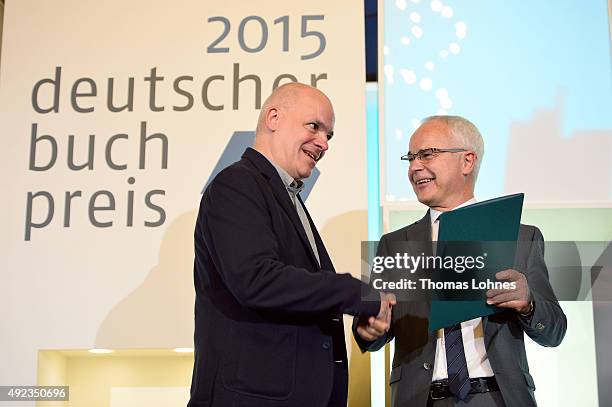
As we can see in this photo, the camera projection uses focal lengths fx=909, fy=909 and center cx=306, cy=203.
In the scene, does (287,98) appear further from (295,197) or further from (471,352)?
(471,352)

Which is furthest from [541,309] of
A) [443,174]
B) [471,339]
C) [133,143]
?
[133,143]

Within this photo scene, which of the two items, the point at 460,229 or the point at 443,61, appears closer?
the point at 460,229

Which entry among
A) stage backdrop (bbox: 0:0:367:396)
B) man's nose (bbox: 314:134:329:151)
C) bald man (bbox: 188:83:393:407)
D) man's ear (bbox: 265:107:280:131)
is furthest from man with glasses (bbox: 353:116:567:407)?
stage backdrop (bbox: 0:0:367:396)

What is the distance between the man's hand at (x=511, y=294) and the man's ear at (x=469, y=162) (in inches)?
19.6

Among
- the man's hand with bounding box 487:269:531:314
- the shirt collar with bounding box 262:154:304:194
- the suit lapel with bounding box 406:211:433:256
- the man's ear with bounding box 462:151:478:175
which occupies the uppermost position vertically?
the man's ear with bounding box 462:151:478:175

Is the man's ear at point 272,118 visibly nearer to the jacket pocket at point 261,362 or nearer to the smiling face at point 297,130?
the smiling face at point 297,130

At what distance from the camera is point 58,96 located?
12.1ft

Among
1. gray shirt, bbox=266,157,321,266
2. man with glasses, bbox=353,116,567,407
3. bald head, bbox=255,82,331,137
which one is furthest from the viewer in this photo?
bald head, bbox=255,82,331,137

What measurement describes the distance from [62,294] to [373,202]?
1262 mm

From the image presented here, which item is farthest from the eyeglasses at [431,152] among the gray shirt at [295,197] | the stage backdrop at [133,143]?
the stage backdrop at [133,143]

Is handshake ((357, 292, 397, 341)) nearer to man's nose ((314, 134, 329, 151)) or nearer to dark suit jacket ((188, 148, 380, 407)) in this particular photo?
dark suit jacket ((188, 148, 380, 407))

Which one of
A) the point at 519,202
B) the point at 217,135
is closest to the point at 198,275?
the point at 519,202

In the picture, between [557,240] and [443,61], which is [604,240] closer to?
[557,240]

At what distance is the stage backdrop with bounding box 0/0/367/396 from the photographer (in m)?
3.47
